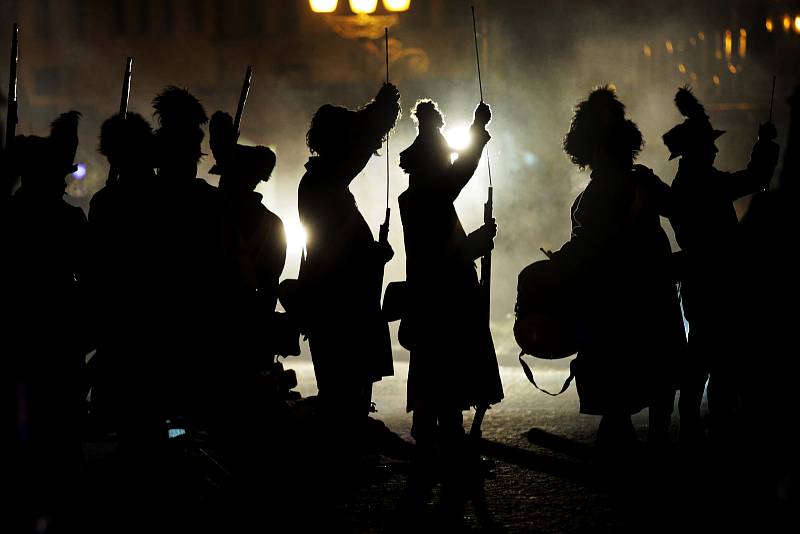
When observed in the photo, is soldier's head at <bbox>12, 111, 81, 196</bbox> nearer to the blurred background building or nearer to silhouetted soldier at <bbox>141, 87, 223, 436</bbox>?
silhouetted soldier at <bbox>141, 87, 223, 436</bbox>

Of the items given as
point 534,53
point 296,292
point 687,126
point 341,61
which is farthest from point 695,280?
point 341,61

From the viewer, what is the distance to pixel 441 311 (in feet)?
18.5

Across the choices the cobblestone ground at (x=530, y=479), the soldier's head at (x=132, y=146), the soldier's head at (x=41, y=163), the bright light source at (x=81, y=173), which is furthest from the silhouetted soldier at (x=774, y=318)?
the bright light source at (x=81, y=173)

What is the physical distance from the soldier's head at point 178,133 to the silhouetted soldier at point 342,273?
2.42 feet

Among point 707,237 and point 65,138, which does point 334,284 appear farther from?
point 707,237

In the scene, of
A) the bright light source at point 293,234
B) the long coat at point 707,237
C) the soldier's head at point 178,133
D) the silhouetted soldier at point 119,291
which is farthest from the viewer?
the bright light source at point 293,234

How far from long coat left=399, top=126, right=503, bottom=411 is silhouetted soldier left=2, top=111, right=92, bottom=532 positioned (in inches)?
75.2

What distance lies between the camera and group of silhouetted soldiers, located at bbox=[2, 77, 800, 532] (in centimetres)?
480

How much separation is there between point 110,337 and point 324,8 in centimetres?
1039

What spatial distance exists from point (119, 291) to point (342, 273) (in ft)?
4.42

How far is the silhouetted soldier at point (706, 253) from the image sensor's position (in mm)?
5719

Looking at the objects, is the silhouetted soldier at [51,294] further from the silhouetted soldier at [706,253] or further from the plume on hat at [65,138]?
the silhouetted soldier at [706,253]

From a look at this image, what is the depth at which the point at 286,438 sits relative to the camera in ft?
17.4

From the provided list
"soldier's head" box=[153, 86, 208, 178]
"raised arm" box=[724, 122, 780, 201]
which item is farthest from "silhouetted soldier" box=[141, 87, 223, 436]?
"raised arm" box=[724, 122, 780, 201]
